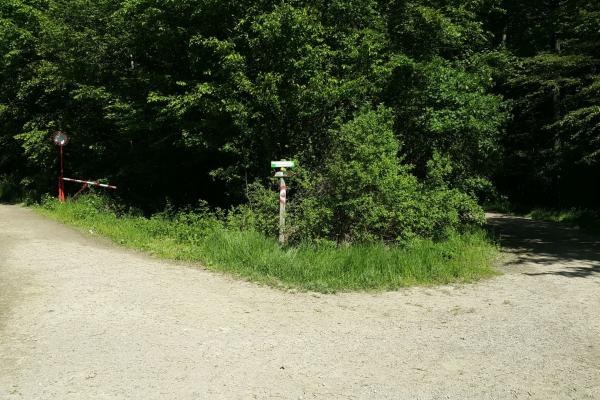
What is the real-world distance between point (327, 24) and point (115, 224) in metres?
6.64

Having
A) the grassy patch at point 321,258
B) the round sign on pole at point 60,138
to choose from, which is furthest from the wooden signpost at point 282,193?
the round sign on pole at point 60,138

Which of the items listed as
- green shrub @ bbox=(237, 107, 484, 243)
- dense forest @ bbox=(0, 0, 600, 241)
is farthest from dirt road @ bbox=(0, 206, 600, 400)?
dense forest @ bbox=(0, 0, 600, 241)

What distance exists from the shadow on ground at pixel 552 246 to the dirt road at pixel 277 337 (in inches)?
26.4

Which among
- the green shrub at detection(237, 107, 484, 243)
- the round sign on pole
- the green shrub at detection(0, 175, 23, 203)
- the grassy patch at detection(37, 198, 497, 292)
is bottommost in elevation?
the green shrub at detection(0, 175, 23, 203)

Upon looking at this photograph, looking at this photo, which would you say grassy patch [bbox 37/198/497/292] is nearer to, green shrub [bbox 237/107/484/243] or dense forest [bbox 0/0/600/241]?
green shrub [bbox 237/107/484/243]

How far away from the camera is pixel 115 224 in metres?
12.3

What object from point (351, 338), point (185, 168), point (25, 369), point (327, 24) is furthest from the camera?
point (185, 168)

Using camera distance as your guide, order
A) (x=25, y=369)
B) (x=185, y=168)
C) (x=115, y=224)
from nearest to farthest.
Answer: (x=25, y=369) → (x=115, y=224) → (x=185, y=168)

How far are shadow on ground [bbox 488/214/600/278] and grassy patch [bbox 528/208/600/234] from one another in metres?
0.39

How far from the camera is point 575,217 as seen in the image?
1633cm

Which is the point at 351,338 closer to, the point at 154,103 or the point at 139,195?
the point at 154,103

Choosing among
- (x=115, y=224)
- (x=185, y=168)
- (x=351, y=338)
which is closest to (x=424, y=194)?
(x=351, y=338)

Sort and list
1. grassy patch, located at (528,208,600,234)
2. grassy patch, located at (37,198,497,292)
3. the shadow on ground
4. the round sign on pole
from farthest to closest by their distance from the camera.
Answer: the round sign on pole → grassy patch, located at (528,208,600,234) → the shadow on ground → grassy patch, located at (37,198,497,292)

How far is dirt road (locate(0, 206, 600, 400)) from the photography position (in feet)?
14.5
